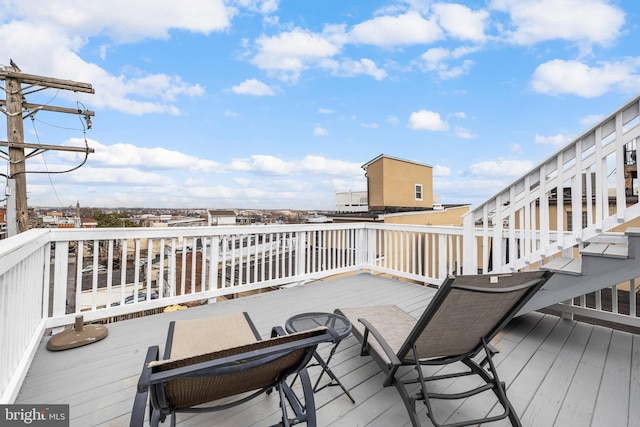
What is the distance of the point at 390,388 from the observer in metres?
2.07

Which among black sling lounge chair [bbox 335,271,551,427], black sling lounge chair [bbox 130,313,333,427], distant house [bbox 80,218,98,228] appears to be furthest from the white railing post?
distant house [bbox 80,218,98,228]

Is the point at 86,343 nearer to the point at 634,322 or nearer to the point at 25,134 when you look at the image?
the point at 634,322

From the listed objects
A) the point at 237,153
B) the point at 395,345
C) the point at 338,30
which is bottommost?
the point at 395,345

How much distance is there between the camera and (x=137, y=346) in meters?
2.69

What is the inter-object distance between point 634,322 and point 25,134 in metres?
10.5

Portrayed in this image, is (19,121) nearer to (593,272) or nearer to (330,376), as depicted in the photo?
(330,376)

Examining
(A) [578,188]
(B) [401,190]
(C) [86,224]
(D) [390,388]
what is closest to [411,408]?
(D) [390,388]

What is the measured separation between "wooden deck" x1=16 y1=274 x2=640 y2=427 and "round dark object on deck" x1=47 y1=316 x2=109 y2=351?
63mm

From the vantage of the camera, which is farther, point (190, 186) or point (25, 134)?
point (190, 186)

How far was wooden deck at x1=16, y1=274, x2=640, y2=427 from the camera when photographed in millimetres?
1752

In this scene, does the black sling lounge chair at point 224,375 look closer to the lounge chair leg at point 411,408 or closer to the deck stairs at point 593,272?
the lounge chair leg at point 411,408

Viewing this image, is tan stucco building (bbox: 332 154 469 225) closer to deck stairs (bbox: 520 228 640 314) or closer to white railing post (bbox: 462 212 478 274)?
white railing post (bbox: 462 212 478 274)

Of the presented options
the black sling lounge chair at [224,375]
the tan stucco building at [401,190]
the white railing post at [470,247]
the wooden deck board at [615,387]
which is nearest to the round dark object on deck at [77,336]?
the black sling lounge chair at [224,375]

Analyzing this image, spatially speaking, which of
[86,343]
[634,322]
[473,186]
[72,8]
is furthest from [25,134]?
[473,186]
